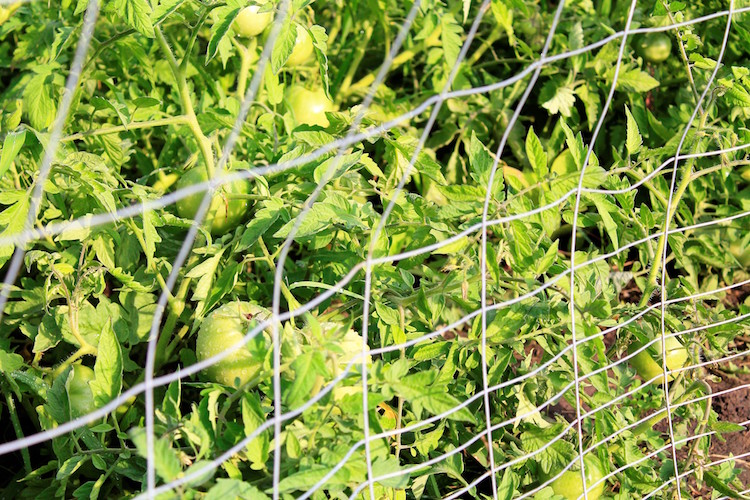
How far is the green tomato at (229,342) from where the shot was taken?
1211 millimetres

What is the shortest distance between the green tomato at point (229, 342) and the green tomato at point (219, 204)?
0.71 feet

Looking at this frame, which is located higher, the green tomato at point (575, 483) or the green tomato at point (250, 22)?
the green tomato at point (250, 22)

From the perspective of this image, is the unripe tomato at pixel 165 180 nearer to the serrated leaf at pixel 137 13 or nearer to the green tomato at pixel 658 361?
the serrated leaf at pixel 137 13

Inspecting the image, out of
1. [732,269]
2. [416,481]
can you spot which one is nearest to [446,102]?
[732,269]

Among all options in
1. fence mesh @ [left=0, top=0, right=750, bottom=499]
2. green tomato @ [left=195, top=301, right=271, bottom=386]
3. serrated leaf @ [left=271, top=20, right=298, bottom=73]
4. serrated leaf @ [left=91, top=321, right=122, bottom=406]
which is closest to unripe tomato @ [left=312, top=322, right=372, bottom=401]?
fence mesh @ [left=0, top=0, right=750, bottom=499]

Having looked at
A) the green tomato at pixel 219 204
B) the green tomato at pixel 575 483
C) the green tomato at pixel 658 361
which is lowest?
the green tomato at pixel 575 483

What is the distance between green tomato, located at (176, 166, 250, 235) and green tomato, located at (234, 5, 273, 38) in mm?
284

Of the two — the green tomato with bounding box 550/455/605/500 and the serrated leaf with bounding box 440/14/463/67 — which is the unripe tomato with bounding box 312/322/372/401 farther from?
the serrated leaf with bounding box 440/14/463/67

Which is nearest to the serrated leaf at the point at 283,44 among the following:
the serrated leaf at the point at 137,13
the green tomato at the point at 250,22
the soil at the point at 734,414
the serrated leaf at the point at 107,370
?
the serrated leaf at the point at 137,13

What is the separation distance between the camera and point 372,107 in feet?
6.72

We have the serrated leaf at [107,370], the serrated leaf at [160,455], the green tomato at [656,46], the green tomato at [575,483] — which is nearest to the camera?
the serrated leaf at [160,455]

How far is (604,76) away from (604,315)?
0.99 metres

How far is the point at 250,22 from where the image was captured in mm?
1521

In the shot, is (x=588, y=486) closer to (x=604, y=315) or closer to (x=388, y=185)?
(x=604, y=315)
